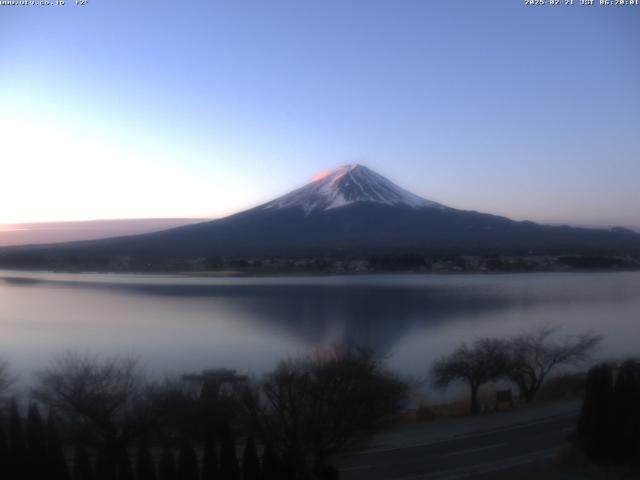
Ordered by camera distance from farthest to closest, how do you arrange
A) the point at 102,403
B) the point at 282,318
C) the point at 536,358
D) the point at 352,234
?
the point at 352,234 → the point at 282,318 → the point at 536,358 → the point at 102,403

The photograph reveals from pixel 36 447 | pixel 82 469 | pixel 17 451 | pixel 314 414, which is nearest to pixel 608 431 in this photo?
pixel 314 414

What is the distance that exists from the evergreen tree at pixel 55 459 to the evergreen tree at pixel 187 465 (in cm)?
69

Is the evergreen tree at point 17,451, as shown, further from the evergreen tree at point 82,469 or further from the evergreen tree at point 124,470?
the evergreen tree at point 124,470

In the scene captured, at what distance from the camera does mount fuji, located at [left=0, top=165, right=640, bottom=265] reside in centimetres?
4472

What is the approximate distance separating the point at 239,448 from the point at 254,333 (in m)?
8.33

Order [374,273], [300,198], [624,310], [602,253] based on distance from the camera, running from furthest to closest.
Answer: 1. [300,198]
2. [602,253]
3. [374,273]
4. [624,310]

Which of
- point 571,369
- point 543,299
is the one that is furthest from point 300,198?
point 571,369

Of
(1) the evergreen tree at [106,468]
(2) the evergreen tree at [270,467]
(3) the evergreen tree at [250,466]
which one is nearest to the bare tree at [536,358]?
(2) the evergreen tree at [270,467]

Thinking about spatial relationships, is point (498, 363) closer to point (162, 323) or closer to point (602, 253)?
point (162, 323)

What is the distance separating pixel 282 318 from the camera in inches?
644

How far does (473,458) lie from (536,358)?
4.34 m

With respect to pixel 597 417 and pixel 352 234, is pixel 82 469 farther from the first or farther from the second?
pixel 352 234

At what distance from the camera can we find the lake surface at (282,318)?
11523 mm

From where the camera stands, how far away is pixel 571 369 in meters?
10.5
